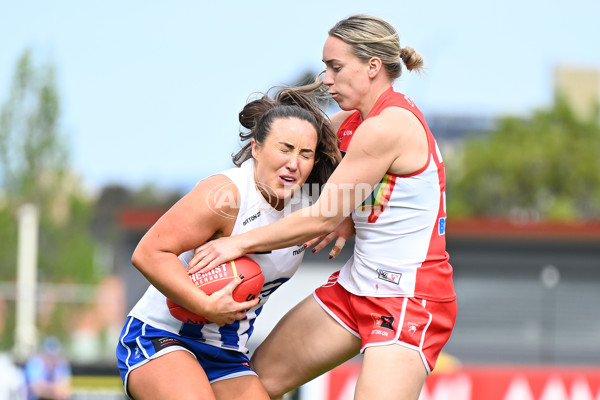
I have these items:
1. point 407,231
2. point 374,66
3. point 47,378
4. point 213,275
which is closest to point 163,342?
point 213,275

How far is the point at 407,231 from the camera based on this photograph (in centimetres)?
430

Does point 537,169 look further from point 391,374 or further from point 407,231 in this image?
point 391,374

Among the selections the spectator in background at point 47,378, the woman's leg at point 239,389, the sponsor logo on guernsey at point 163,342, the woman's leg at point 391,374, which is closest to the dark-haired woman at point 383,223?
the woman's leg at point 391,374

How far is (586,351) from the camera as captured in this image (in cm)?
2264

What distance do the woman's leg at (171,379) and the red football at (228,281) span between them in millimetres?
210

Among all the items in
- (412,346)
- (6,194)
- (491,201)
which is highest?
(412,346)

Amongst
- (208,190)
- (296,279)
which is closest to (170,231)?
(208,190)

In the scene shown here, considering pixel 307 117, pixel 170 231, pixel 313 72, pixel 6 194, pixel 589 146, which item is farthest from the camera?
pixel 589 146

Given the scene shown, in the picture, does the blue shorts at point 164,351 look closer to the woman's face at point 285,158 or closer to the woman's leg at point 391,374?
the woman's leg at point 391,374

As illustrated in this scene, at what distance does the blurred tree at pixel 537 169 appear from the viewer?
42250 millimetres

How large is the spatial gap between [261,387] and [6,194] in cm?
3128

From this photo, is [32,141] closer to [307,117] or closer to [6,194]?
[6,194]

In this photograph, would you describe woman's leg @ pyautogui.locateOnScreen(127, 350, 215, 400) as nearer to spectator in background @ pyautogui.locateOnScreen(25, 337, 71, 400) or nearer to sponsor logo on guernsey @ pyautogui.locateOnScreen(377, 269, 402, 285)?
sponsor logo on guernsey @ pyautogui.locateOnScreen(377, 269, 402, 285)

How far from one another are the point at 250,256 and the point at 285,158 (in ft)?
1.78
